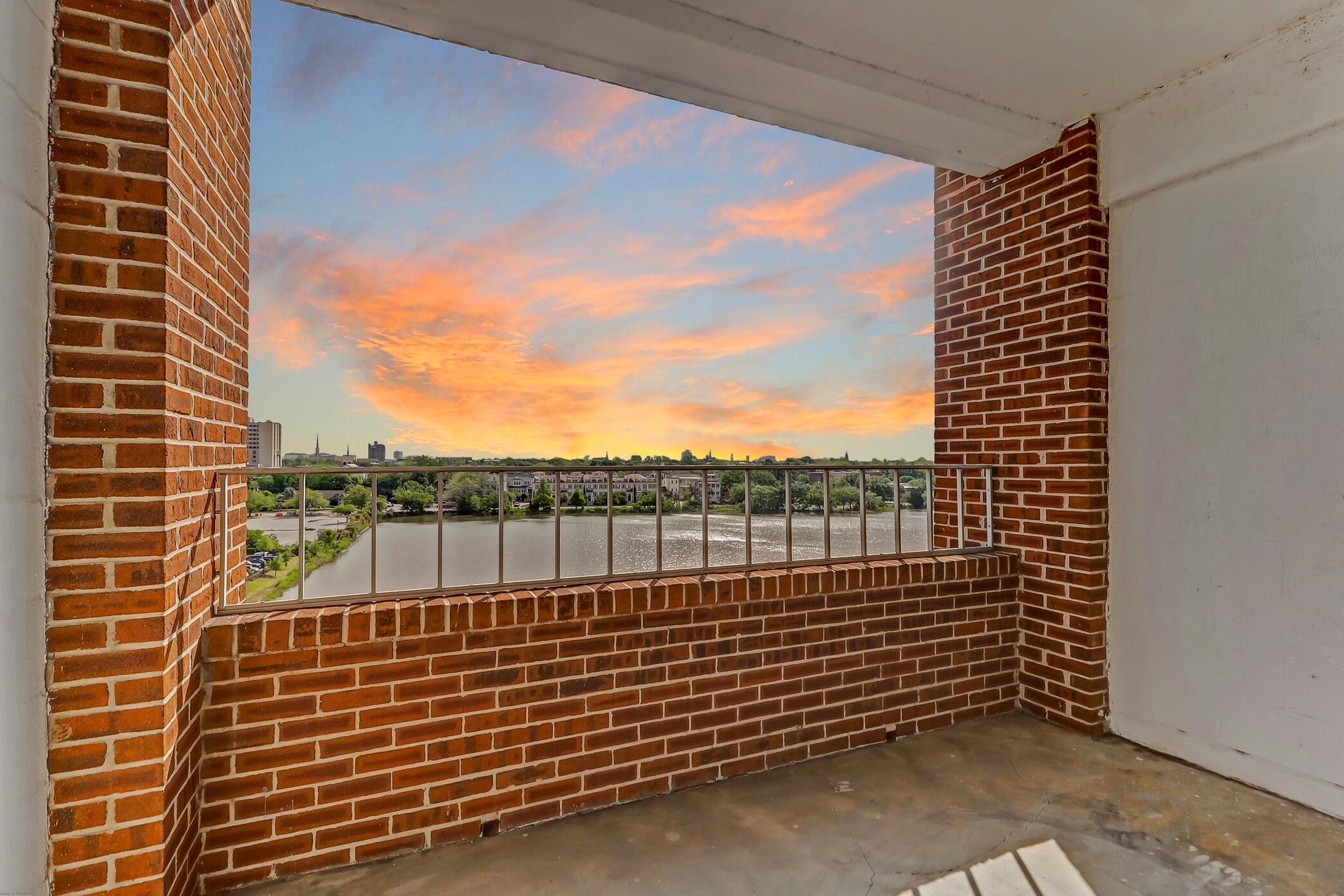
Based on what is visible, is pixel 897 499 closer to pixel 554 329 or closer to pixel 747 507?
pixel 747 507

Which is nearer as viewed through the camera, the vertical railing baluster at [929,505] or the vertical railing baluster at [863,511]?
the vertical railing baluster at [863,511]

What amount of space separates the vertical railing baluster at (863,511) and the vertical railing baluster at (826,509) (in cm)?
19

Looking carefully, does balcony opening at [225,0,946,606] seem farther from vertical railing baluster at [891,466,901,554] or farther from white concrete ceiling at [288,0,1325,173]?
white concrete ceiling at [288,0,1325,173]

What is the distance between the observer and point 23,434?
1.25 meters

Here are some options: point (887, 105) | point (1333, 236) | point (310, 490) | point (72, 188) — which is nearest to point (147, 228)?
point (72, 188)

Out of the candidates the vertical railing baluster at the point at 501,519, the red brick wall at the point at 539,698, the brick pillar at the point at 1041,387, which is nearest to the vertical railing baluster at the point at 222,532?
the red brick wall at the point at 539,698

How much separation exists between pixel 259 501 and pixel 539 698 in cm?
127

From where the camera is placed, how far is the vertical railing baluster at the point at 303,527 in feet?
6.20

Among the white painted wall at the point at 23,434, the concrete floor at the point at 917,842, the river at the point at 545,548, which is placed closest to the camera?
the white painted wall at the point at 23,434

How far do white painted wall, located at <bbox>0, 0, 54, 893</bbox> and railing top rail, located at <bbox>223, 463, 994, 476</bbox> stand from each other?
0.56 metres

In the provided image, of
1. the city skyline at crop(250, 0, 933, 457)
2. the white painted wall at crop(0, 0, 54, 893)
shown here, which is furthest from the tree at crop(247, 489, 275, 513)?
the white painted wall at crop(0, 0, 54, 893)

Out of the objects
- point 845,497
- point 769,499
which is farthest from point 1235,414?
point 769,499

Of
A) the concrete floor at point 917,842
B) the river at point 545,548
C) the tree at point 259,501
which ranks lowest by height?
the concrete floor at point 917,842

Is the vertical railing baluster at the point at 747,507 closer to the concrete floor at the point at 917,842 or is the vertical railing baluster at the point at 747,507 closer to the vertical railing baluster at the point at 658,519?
the vertical railing baluster at the point at 658,519
